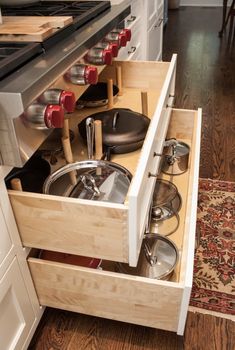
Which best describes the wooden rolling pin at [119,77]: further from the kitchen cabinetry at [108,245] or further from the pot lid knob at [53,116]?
the pot lid knob at [53,116]

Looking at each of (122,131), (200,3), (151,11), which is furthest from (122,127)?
(200,3)

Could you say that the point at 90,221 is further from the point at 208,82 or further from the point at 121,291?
the point at 208,82

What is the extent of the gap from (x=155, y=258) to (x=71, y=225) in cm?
42

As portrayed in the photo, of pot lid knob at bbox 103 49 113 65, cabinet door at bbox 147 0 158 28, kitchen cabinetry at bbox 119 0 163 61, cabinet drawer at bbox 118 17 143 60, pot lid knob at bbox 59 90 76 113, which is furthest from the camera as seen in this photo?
cabinet door at bbox 147 0 158 28

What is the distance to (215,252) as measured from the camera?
1267 millimetres

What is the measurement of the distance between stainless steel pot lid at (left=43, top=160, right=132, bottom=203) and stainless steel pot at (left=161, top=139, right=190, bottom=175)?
1.58ft

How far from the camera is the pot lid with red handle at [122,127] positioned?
3.09 feet

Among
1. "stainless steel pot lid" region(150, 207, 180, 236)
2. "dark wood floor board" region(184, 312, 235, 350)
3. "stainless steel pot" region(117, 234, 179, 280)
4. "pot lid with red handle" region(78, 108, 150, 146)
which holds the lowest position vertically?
"dark wood floor board" region(184, 312, 235, 350)

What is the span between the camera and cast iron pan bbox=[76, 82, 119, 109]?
119 centimetres

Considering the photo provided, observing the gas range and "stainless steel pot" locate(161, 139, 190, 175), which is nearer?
the gas range

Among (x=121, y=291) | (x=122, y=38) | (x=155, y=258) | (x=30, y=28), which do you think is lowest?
(x=155, y=258)

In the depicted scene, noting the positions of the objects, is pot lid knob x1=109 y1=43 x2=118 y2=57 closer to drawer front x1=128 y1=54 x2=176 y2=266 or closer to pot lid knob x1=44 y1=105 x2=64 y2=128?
drawer front x1=128 y1=54 x2=176 y2=266

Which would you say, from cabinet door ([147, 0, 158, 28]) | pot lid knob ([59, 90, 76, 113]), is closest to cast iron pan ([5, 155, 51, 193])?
pot lid knob ([59, 90, 76, 113])

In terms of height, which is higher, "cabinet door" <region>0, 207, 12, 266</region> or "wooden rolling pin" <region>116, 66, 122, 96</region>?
"wooden rolling pin" <region>116, 66, 122, 96</region>
